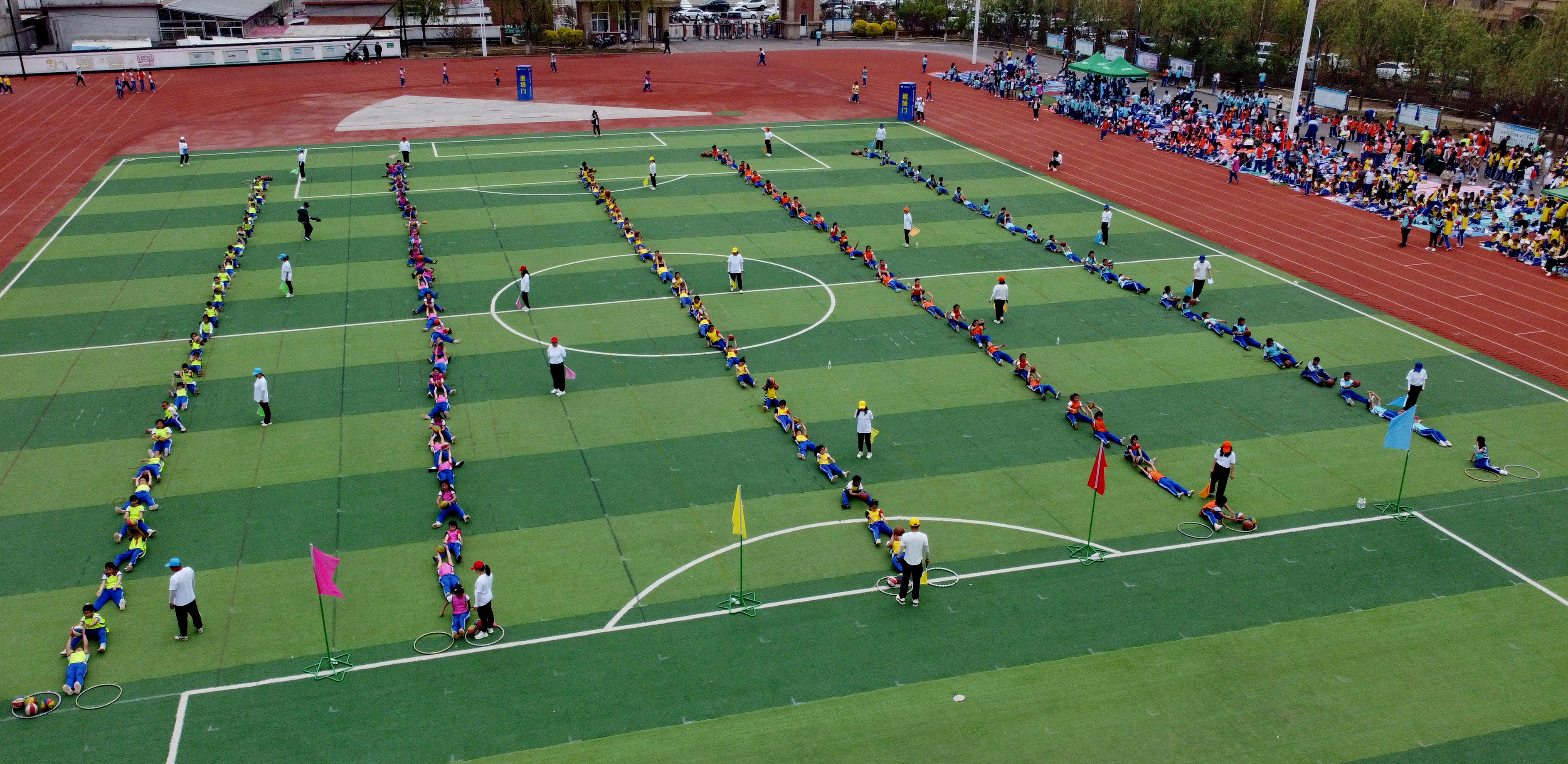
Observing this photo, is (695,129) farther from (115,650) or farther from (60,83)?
(115,650)

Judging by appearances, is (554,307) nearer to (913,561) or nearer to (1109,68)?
(913,561)

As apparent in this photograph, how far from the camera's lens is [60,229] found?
1991 inches

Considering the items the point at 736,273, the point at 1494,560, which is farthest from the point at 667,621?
the point at 736,273

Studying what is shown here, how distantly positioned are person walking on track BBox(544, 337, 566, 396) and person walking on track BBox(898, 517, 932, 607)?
1330 cm

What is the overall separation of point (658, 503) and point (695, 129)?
49.2 m

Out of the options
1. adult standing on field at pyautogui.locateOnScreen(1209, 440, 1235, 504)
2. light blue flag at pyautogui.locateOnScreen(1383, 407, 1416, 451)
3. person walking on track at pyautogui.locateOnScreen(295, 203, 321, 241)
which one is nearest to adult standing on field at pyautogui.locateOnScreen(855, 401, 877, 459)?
adult standing on field at pyautogui.locateOnScreen(1209, 440, 1235, 504)

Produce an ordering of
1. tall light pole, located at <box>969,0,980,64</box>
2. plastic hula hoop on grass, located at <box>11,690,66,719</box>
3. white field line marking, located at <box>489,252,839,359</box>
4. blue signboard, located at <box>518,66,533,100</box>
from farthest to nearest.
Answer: tall light pole, located at <box>969,0,980,64</box>, blue signboard, located at <box>518,66,533,100</box>, white field line marking, located at <box>489,252,839,359</box>, plastic hula hoop on grass, located at <box>11,690,66,719</box>

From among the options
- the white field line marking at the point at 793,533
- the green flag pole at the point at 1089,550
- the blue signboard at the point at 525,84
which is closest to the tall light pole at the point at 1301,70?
the green flag pole at the point at 1089,550

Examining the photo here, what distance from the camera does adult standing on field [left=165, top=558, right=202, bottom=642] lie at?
2166cm

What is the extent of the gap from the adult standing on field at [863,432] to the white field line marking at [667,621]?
10.4 ft

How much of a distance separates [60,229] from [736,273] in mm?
31096

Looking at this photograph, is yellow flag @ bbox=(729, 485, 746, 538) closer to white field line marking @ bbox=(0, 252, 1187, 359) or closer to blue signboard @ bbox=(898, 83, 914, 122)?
white field line marking @ bbox=(0, 252, 1187, 359)

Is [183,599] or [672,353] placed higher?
[672,353]

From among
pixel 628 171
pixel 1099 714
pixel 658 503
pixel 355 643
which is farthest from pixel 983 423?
pixel 628 171
